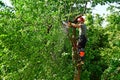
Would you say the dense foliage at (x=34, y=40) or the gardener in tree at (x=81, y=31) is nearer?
the gardener in tree at (x=81, y=31)

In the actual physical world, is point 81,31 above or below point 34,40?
above

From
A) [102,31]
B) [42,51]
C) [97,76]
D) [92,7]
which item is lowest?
[97,76]

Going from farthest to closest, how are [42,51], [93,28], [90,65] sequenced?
[93,28] → [90,65] → [42,51]

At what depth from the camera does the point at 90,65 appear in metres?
20.4

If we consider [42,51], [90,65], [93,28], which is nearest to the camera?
[42,51]

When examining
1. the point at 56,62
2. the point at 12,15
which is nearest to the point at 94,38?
the point at 56,62

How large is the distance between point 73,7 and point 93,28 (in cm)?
511

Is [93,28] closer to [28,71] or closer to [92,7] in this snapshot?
[92,7]

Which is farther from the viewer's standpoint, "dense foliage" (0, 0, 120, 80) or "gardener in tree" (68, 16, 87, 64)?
"dense foliage" (0, 0, 120, 80)

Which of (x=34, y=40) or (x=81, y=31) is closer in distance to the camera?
(x=81, y=31)

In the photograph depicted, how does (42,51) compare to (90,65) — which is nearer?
(42,51)

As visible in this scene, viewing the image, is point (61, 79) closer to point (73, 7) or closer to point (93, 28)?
point (73, 7)

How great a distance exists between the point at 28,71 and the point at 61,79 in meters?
1.79

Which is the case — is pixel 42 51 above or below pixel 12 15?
below
